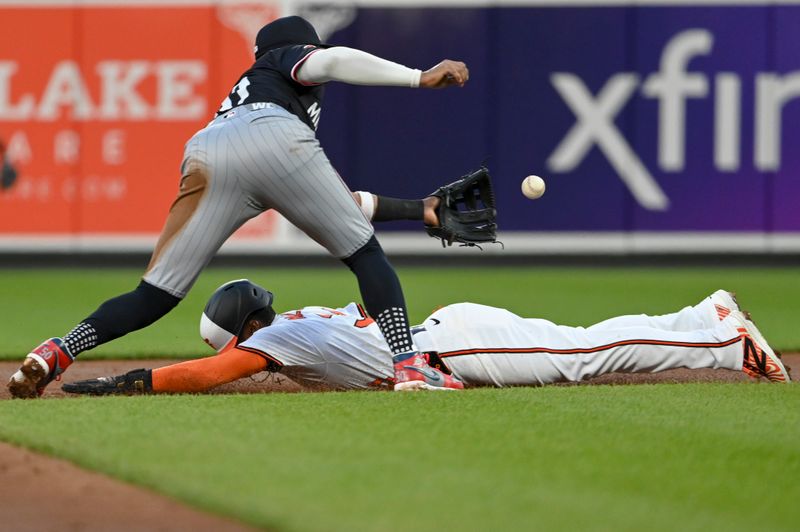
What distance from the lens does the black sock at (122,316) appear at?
5215 millimetres

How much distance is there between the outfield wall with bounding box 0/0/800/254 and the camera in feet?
43.8

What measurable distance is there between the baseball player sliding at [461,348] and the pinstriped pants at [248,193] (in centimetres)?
32

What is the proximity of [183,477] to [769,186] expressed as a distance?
34.9 ft

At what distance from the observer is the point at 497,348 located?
5.40 metres

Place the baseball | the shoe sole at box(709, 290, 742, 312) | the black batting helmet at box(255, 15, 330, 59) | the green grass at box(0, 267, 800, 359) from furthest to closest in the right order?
the green grass at box(0, 267, 800, 359) < the baseball < the shoe sole at box(709, 290, 742, 312) < the black batting helmet at box(255, 15, 330, 59)

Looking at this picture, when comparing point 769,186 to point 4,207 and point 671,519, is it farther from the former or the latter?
point 671,519

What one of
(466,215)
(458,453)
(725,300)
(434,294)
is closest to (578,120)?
(434,294)

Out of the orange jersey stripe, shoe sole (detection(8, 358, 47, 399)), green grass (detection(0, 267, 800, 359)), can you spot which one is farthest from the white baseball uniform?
green grass (detection(0, 267, 800, 359))

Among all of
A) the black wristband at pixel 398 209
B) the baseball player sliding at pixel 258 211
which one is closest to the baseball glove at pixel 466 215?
the black wristband at pixel 398 209

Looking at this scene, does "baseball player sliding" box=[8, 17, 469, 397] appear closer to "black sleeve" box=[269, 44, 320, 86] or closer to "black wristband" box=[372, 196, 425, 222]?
"black sleeve" box=[269, 44, 320, 86]

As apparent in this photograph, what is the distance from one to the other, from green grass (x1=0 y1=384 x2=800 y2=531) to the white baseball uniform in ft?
0.54

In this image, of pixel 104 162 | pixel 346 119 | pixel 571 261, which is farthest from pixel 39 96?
pixel 571 261

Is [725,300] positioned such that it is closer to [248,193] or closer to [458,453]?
[248,193]

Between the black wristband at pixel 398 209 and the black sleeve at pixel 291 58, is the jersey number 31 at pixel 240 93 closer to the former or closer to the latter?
the black sleeve at pixel 291 58
